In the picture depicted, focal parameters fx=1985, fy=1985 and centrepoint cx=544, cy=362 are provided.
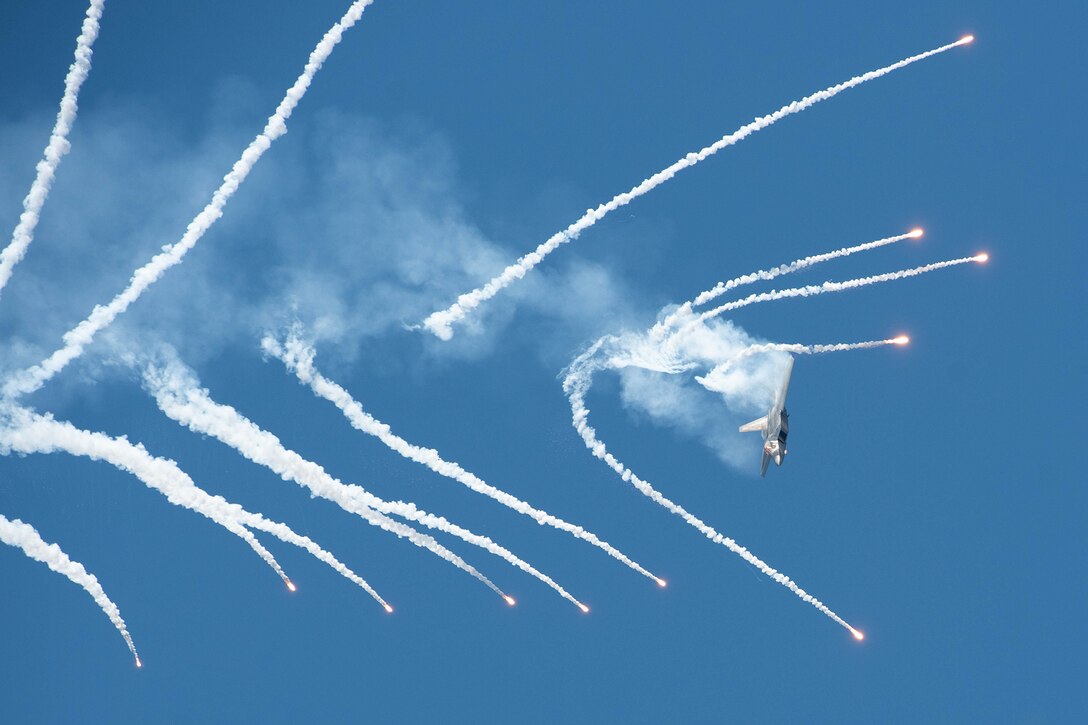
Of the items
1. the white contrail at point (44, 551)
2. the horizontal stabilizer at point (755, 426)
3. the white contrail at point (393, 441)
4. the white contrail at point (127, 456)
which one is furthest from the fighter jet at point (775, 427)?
the white contrail at point (44, 551)

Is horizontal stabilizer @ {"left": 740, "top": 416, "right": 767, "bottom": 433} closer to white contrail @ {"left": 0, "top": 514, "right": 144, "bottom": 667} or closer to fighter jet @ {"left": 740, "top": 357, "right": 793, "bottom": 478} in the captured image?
fighter jet @ {"left": 740, "top": 357, "right": 793, "bottom": 478}

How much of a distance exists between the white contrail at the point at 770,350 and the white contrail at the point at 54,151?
2544 centimetres

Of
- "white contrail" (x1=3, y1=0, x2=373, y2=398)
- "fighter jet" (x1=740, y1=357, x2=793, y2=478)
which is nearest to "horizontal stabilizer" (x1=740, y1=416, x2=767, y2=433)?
"fighter jet" (x1=740, y1=357, x2=793, y2=478)

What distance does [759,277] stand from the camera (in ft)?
244

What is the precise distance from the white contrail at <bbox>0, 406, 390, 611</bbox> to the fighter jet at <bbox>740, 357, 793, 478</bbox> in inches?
764

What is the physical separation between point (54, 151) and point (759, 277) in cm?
2597

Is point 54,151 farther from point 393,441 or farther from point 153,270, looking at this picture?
point 393,441

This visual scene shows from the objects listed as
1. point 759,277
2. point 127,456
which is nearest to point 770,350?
point 759,277

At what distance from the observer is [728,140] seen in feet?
240

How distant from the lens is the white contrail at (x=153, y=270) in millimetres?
71125

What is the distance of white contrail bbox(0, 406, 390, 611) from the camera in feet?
231

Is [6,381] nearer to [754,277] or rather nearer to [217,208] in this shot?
[217,208]

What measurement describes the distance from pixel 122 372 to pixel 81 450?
16.2ft

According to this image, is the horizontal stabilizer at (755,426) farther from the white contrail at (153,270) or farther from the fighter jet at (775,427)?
the white contrail at (153,270)
